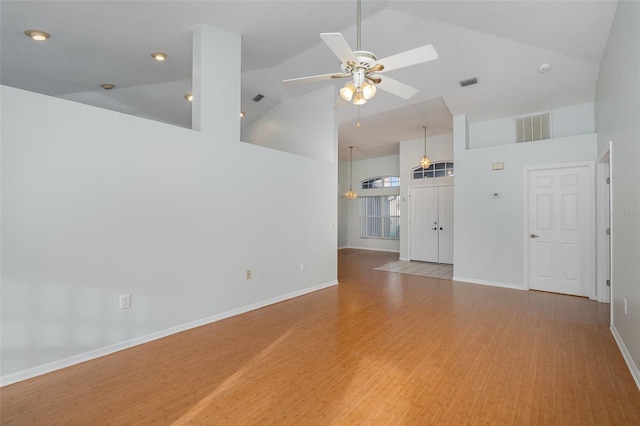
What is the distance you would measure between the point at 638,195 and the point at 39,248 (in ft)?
15.5

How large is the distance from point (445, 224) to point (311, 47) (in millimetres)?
5530

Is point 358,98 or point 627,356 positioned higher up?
point 358,98

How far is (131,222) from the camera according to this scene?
3016 millimetres

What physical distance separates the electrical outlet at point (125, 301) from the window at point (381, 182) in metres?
8.80

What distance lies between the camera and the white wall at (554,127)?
16.3ft

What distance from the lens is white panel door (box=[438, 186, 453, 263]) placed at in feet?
25.6

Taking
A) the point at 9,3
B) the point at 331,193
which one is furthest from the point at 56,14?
the point at 331,193

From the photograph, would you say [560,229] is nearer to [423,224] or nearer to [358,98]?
[423,224]

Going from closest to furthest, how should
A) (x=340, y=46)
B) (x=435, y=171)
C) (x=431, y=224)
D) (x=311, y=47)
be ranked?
(x=340, y=46), (x=311, y=47), (x=431, y=224), (x=435, y=171)

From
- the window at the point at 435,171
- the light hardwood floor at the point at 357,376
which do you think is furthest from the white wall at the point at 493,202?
the window at the point at 435,171

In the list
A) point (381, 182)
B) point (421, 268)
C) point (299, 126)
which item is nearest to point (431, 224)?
point (421, 268)

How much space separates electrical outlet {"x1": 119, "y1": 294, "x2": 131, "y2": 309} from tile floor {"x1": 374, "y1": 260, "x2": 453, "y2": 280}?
17.5ft

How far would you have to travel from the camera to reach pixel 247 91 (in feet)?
18.8

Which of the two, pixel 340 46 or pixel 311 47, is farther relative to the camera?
pixel 311 47
